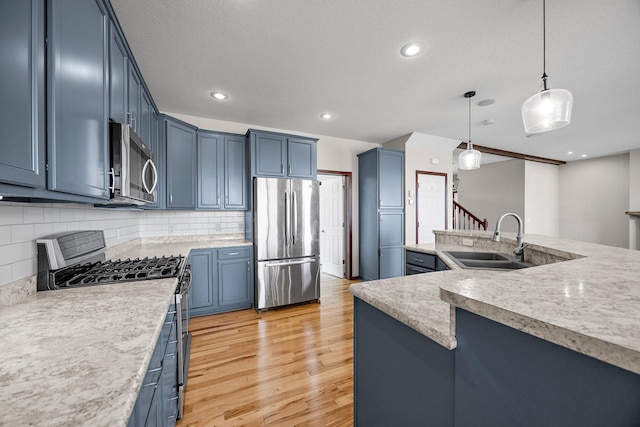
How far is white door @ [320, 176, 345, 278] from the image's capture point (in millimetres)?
4745

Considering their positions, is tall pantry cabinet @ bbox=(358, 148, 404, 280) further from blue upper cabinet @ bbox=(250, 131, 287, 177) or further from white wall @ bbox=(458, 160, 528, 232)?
white wall @ bbox=(458, 160, 528, 232)

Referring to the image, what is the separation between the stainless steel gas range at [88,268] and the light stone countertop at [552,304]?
3.92 ft

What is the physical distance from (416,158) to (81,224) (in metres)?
4.58

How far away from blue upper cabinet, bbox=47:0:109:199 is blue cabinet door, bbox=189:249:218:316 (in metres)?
1.82

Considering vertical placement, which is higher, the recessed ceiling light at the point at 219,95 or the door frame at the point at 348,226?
the recessed ceiling light at the point at 219,95

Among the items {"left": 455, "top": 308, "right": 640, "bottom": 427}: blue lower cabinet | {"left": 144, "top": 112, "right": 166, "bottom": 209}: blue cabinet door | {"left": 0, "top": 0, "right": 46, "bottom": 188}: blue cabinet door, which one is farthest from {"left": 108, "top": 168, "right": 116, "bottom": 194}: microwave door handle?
{"left": 455, "top": 308, "right": 640, "bottom": 427}: blue lower cabinet

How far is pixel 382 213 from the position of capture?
424cm

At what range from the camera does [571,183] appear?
670 centimetres

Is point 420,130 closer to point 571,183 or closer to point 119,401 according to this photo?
point 119,401

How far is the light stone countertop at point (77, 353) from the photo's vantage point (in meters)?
0.51

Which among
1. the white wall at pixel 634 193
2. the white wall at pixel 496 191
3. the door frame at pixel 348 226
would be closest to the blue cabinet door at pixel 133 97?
the door frame at pixel 348 226

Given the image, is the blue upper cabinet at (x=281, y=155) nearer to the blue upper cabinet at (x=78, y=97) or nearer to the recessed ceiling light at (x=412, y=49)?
the recessed ceiling light at (x=412, y=49)

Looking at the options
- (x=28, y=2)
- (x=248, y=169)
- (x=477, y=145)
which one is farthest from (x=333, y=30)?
(x=477, y=145)

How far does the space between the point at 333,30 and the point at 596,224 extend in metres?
8.32
